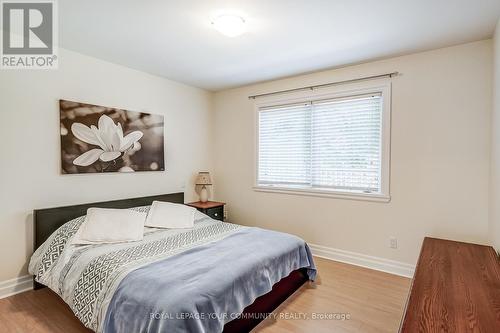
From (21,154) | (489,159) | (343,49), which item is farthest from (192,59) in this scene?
(489,159)

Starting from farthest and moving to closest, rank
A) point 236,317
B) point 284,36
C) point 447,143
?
point 447,143, point 284,36, point 236,317

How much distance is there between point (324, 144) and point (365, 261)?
155 centimetres

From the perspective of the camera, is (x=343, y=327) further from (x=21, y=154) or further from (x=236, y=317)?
(x=21, y=154)

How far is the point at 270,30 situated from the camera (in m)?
2.48

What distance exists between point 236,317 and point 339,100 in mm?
2761

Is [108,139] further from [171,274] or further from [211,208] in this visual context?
[171,274]

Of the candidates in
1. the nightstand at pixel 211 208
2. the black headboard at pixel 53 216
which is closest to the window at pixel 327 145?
the nightstand at pixel 211 208

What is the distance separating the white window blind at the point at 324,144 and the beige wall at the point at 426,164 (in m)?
0.22

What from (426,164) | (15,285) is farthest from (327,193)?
(15,285)

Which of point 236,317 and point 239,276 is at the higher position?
point 239,276

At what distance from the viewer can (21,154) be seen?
2.64 metres

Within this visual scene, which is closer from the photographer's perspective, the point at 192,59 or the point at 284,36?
the point at 284,36

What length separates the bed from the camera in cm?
164

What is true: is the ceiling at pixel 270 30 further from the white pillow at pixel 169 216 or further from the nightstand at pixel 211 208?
the nightstand at pixel 211 208
